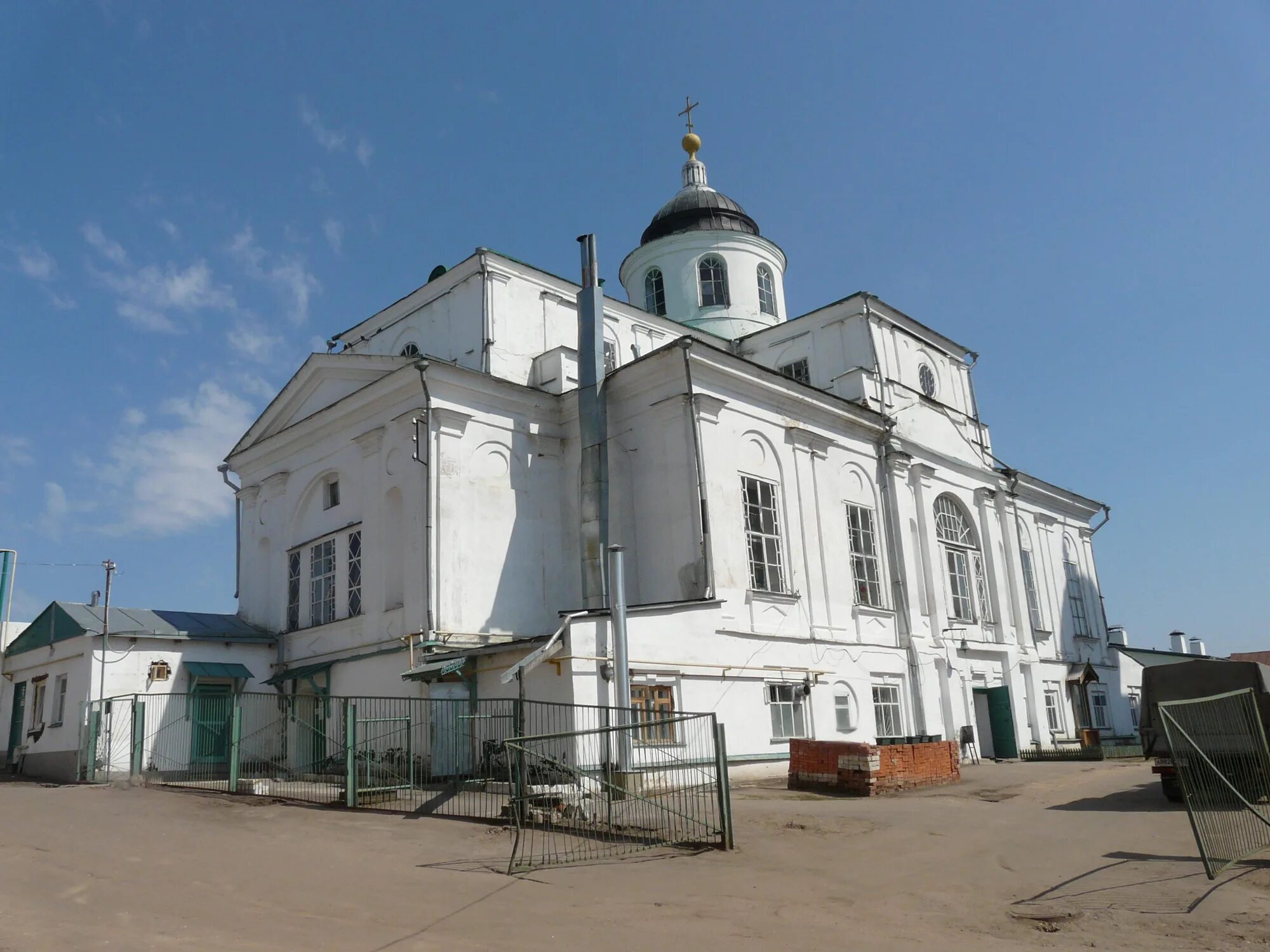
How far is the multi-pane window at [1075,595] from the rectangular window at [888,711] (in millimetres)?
11823

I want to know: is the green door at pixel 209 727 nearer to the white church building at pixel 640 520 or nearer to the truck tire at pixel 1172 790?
the white church building at pixel 640 520

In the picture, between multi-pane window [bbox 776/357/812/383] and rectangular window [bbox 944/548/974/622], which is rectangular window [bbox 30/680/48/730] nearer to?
multi-pane window [bbox 776/357/812/383]

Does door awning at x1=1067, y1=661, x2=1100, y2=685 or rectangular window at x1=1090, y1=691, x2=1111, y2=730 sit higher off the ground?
door awning at x1=1067, y1=661, x2=1100, y2=685

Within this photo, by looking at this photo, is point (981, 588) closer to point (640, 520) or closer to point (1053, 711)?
point (1053, 711)

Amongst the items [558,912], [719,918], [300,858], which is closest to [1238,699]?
[719,918]

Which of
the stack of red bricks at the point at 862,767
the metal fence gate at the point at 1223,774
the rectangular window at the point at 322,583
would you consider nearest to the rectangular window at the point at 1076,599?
the stack of red bricks at the point at 862,767

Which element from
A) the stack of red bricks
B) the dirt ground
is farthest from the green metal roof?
the stack of red bricks

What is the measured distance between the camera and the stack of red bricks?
15.8 m

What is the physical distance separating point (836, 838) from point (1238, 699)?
19.0 feet

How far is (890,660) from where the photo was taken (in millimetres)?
22844

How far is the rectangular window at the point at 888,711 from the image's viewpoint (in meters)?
22.3

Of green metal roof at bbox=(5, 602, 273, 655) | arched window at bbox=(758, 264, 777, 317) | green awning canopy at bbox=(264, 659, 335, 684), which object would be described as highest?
arched window at bbox=(758, 264, 777, 317)

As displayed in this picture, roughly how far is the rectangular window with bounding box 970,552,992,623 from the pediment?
51.8 feet

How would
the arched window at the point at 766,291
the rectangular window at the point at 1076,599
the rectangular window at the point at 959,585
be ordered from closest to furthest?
the rectangular window at the point at 959,585 → the arched window at the point at 766,291 → the rectangular window at the point at 1076,599
